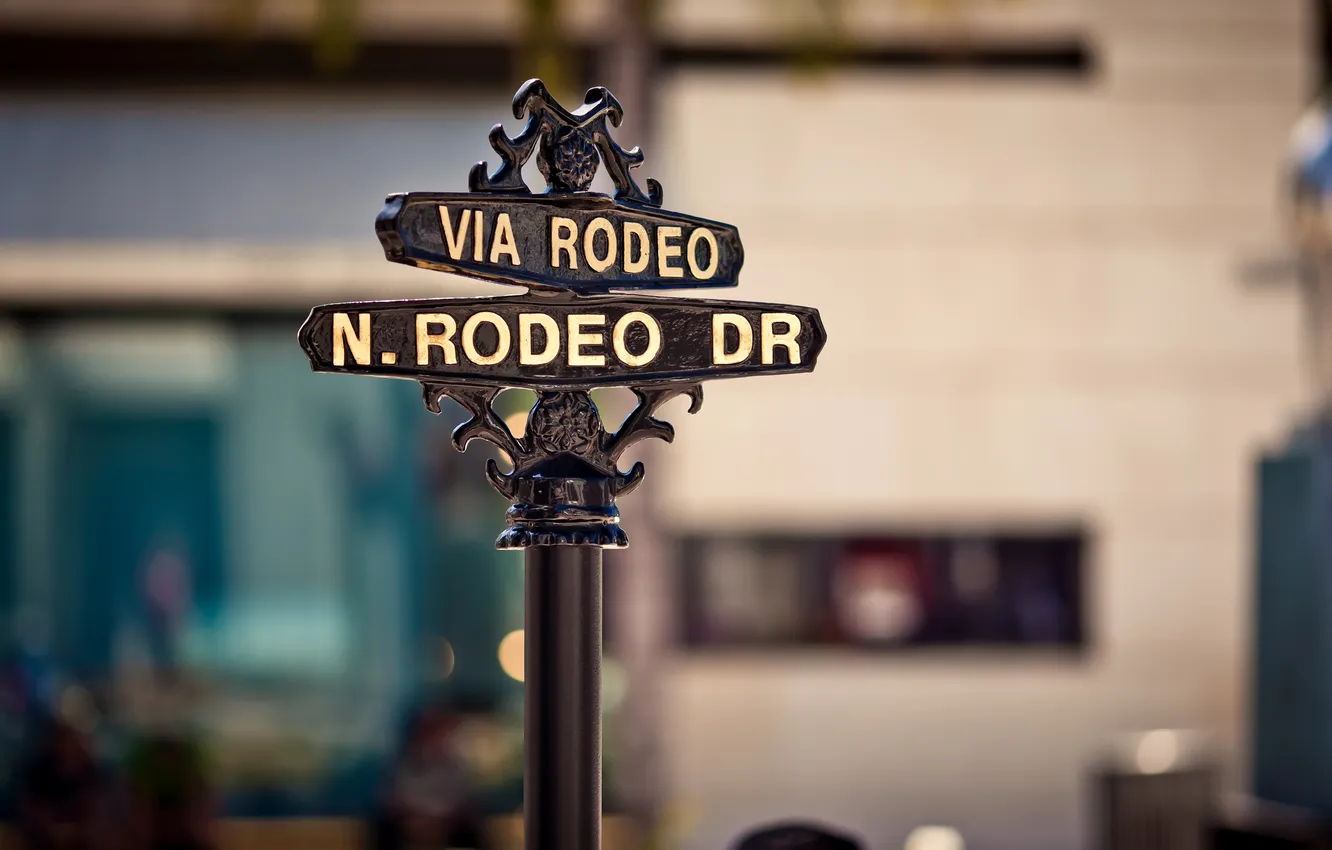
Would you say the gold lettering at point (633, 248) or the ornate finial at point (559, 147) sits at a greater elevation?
the ornate finial at point (559, 147)

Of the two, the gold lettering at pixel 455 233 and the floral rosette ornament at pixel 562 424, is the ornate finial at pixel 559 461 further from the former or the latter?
the gold lettering at pixel 455 233

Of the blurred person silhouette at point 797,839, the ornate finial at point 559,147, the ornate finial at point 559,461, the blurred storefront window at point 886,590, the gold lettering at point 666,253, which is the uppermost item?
the ornate finial at point 559,147

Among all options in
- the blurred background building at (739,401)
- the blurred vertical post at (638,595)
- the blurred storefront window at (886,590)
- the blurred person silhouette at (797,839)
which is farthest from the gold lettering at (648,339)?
the blurred storefront window at (886,590)

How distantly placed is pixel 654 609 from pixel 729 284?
537 cm

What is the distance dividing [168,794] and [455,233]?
6972mm

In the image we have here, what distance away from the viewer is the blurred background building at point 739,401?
7.82 m

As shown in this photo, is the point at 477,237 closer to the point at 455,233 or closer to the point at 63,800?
the point at 455,233

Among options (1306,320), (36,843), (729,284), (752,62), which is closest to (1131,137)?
(1306,320)

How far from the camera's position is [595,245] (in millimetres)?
1206

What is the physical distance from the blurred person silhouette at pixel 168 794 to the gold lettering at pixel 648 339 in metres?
6.68

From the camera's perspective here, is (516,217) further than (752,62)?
No

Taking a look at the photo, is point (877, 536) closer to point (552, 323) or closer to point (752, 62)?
point (752, 62)

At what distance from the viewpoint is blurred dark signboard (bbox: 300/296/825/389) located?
3.84 ft

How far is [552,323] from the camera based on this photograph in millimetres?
1199
